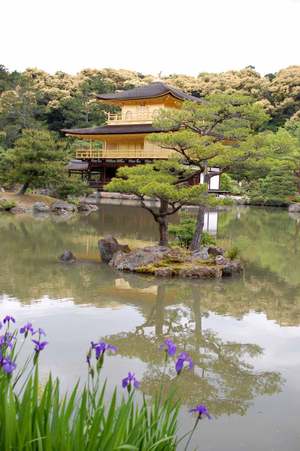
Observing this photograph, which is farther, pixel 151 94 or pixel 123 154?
pixel 123 154

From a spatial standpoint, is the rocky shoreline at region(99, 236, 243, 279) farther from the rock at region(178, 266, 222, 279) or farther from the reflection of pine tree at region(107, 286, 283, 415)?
the reflection of pine tree at region(107, 286, 283, 415)

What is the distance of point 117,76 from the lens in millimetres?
54000

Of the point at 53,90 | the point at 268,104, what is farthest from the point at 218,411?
the point at 53,90

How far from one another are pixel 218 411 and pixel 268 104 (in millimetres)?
41367

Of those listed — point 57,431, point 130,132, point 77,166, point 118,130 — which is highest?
point 118,130

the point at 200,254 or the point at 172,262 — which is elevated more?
the point at 200,254

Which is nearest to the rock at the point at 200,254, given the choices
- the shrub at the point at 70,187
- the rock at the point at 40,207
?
the rock at the point at 40,207

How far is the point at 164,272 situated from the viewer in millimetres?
8812

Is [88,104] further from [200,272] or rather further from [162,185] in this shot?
[200,272]

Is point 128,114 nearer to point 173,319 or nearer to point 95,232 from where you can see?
point 95,232

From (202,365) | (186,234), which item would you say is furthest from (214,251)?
(202,365)

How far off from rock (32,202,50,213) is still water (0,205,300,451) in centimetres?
926

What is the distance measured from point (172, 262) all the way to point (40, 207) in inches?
519

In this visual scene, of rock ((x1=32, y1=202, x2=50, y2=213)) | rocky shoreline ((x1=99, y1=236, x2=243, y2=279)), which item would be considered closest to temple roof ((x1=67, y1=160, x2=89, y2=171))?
rock ((x1=32, y1=202, x2=50, y2=213))
